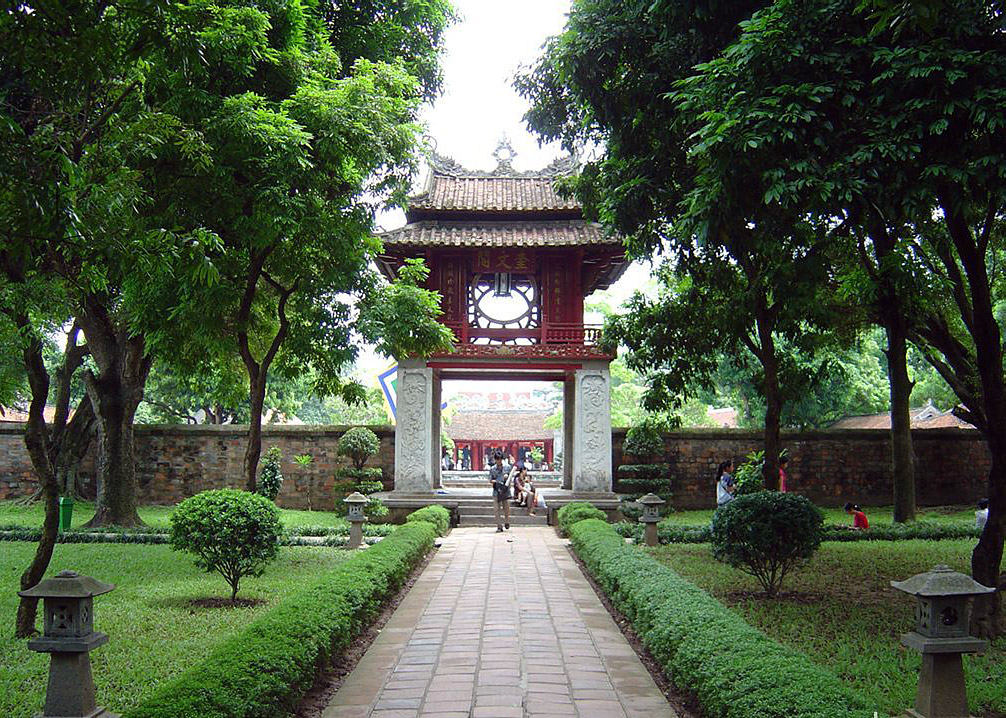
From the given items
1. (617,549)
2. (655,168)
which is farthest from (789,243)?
(617,549)

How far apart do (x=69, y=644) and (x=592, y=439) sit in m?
15.3

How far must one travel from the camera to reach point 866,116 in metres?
6.39

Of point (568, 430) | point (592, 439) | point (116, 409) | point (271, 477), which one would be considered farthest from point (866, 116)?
point (271, 477)

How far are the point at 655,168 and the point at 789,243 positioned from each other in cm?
166

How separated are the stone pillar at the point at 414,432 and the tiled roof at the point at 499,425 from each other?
20712 mm

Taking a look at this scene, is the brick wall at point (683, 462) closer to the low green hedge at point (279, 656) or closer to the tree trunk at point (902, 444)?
the tree trunk at point (902, 444)

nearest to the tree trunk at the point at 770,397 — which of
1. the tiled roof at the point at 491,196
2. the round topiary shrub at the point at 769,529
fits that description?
the round topiary shrub at the point at 769,529

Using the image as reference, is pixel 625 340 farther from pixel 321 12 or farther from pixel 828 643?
pixel 321 12

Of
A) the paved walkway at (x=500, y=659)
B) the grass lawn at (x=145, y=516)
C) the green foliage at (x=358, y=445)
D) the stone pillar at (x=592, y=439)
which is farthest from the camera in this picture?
the green foliage at (x=358, y=445)

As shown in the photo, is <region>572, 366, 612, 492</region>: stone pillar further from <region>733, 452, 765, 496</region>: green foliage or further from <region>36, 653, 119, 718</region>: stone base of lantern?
<region>36, 653, 119, 718</region>: stone base of lantern

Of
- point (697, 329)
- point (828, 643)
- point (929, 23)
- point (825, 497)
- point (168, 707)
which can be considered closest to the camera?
point (929, 23)

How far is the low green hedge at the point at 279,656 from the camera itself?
167 inches

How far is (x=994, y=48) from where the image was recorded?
19.7ft

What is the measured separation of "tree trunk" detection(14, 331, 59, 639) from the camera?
6762 mm
